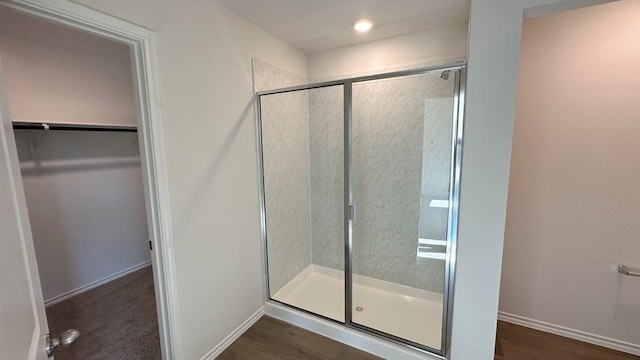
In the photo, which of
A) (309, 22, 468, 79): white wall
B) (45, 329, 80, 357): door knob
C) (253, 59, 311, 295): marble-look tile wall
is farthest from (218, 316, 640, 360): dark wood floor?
(309, 22, 468, 79): white wall

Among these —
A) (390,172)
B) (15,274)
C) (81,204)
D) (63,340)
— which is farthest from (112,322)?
(390,172)

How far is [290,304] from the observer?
8.02 ft

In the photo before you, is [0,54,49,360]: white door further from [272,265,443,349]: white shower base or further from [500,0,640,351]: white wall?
[500,0,640,351]: white wall

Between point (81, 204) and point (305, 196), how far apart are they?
2.33m

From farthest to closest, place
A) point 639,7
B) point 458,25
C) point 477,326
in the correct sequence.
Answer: point 458,25, point 639,7, point 477,326

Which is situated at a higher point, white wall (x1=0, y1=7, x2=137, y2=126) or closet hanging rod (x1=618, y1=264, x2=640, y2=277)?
white wall (x1=0, y1=7, x2=137, y2=126)

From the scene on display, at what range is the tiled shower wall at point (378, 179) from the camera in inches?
93.7

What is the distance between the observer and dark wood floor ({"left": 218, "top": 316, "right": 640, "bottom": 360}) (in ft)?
6.34

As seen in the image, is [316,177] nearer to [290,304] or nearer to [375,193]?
[375,193]

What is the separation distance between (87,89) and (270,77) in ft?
6.45

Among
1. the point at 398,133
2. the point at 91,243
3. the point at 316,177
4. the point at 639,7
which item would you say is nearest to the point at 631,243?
the point at 639,7

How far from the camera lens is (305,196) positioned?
3029 millimetres

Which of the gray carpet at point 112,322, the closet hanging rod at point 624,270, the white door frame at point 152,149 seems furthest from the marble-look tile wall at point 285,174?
the closet hanging rod at point 624,270

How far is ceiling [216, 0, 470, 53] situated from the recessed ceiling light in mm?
49
